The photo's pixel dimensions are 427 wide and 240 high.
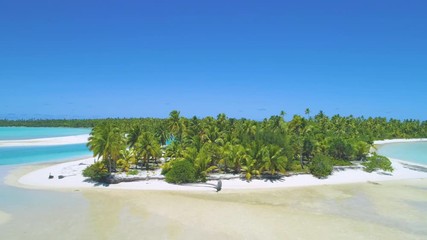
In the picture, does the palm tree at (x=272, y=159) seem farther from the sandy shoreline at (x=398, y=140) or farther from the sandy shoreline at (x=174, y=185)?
the sandy shoreline at (x=398, y=140)

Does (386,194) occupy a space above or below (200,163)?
below

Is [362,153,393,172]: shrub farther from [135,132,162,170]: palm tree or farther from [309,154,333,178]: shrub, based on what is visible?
[135,132,162,170]: palm tree

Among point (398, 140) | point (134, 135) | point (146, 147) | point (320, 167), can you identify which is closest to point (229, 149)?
point (146, 147)

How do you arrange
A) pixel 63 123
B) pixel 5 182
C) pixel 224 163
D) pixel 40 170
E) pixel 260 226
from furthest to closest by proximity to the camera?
pixel 63 123 → pixel 40 170 → pixel 224 163 → pixel 5 182 → pixel 260 226

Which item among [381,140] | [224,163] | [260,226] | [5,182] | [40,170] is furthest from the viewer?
[381,140]

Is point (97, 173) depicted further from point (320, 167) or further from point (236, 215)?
point (320, 167)

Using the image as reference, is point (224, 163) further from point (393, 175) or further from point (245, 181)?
point (393, 175)

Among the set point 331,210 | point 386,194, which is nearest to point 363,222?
point 331,210
